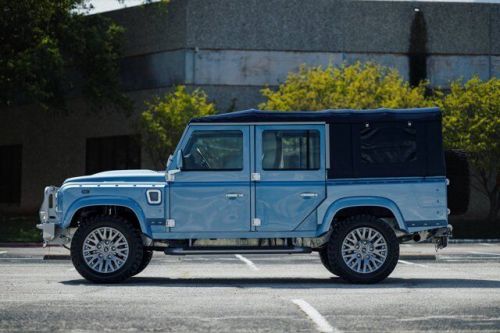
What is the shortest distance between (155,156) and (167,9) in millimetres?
6733

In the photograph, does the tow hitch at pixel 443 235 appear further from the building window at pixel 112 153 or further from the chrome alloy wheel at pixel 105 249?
the building window at pixel 112 153

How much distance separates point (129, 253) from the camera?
551 inches

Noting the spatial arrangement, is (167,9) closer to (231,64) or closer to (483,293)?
(231,64)

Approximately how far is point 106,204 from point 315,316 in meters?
5.04

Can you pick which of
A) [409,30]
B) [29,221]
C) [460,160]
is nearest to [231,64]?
[409,30]

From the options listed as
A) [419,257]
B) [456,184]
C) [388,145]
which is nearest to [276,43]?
[419,257]

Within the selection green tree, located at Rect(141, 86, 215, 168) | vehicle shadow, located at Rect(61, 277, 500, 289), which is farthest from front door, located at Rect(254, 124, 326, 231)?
green tree, located at Rect(141, 86, 215, 168)

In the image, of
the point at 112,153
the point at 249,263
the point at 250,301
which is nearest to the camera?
the point at 250,301

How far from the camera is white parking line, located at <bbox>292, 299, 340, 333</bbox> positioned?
8.99 m

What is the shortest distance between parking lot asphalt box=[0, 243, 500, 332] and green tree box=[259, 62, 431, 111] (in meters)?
16.6

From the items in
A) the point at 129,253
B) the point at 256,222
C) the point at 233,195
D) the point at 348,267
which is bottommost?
the point at 348,267

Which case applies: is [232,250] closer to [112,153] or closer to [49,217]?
[49,217]

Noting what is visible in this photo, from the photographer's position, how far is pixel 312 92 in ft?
112

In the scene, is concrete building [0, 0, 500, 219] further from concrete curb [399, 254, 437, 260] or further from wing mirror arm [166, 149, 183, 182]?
wing mirror arm [166, 149, 183, 182]
